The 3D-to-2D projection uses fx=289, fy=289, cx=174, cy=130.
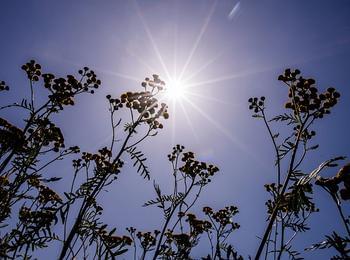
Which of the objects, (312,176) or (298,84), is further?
(298,84)

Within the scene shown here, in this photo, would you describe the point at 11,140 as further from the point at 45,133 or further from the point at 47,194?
the point at 47,194

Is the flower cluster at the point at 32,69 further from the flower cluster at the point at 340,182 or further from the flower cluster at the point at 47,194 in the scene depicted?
the flower cluster at the point at 340,182

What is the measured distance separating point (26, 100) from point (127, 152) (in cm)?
352

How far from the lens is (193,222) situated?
10.9 m

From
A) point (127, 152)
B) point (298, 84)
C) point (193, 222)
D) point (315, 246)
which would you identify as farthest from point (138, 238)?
point (315, 246)

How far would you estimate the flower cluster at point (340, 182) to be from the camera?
2785 mm

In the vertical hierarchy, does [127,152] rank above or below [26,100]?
below

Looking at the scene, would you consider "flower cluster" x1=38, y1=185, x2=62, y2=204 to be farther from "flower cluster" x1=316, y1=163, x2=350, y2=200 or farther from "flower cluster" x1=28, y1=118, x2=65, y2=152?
"flower cluster" x1=316, y1=163, x2=350, y2=200

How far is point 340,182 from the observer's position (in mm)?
2904

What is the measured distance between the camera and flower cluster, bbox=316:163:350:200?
2.79 meters

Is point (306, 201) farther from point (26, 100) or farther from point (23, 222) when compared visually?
point (23, 222)

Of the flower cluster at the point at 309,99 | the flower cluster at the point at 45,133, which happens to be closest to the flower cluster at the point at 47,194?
the flower cluster at the point at 45,133

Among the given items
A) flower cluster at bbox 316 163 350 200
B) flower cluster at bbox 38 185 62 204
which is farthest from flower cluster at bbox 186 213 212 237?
flower cluster at bbox 316 163 350 200

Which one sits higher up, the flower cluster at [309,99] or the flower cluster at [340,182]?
the flower cluster at [309,99]
